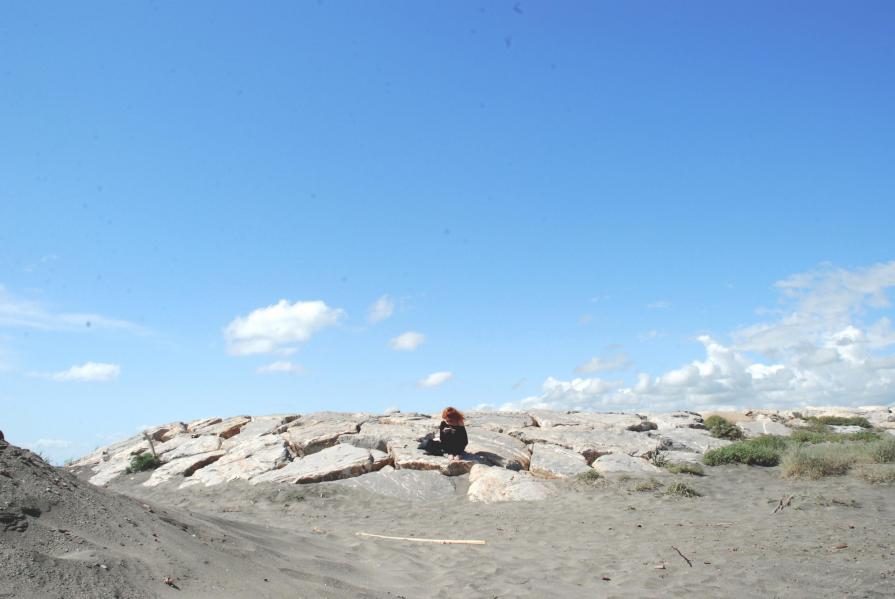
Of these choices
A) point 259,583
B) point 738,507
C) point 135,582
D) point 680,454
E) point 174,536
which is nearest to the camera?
point 135,582

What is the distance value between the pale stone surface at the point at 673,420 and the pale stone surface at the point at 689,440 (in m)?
0.60

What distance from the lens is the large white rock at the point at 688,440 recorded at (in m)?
16.2

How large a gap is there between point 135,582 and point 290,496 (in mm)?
8412

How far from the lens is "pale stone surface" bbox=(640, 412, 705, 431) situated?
62.1ft

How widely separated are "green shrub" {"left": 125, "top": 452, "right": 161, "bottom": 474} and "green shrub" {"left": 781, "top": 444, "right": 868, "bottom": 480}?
644 inches

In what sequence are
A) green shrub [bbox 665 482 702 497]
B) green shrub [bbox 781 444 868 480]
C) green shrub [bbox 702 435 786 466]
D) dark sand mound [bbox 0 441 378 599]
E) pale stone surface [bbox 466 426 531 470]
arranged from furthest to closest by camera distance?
green shrub [bbox 702 435 786 466] → pale stone surface [bbox 466 426 531 470] → green shrub [bbox 781 444 868 480] → green shrub [bbox 665 482 702 497] → dark sand mound [bbox 0 441 378 599]

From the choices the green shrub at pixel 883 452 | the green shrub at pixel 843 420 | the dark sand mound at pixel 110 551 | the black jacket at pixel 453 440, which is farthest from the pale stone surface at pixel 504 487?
the green shrub at pixel 843 420

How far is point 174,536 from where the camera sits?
559 centimetres

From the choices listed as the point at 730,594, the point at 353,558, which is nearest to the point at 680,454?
the point at 730,594

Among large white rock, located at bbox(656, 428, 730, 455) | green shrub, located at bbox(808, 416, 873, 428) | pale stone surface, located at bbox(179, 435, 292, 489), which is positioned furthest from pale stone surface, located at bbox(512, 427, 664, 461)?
green shrub, located at bbox(808, 416, 873, 428)

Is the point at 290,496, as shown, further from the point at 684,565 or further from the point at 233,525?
the point at 684,565

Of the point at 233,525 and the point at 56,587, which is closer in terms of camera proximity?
the point at 56,587

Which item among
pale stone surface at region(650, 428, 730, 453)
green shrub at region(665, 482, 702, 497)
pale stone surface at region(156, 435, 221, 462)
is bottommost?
green shrub at region(665, 482, 702, 497)

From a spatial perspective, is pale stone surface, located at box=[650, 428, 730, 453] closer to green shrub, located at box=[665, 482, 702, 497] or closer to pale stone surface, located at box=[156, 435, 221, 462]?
green shrub, located at box=[665, 482, 702, 497]
